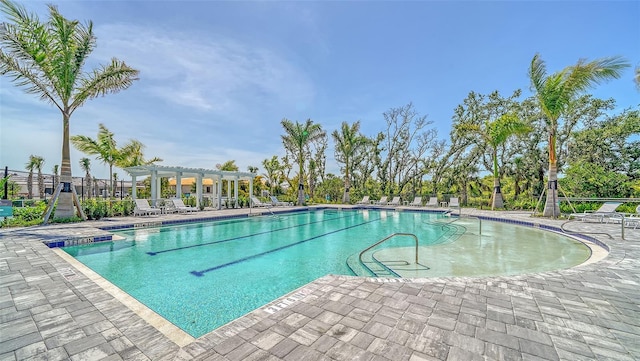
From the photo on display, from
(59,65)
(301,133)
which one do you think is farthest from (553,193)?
(59,65)

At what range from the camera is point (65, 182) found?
934cm

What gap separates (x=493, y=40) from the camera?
10.6m

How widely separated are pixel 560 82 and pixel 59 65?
17194 millimetres

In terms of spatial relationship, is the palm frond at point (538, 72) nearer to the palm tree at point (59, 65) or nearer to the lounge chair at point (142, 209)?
the palm tree at point (59, 65)

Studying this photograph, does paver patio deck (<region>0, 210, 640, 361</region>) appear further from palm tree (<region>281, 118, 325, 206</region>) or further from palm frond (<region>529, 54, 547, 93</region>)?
palm tree (<region>281, 118, 325, 206</region>)

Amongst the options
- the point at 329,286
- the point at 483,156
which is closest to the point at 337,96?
the point at 483,156

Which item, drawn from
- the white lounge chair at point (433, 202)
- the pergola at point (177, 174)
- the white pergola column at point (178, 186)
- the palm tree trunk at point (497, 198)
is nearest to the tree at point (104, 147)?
the pergola at point (177, 174)

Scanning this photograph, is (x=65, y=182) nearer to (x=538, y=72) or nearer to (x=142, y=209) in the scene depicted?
(x=142, y=209)

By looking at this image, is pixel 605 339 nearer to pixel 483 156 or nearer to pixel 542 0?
pixel 542 0

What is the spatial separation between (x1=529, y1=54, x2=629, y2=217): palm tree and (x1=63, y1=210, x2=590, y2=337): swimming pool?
2.90 meters

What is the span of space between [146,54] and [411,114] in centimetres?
1836

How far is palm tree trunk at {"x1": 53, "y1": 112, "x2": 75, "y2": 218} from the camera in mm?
9289

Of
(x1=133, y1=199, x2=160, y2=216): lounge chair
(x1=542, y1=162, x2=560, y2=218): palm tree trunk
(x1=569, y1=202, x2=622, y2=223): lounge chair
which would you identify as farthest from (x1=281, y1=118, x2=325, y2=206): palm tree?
(x1=569, y1=202, x2=622, y2=223): lounge chair

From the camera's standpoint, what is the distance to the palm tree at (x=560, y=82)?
29.1 feet
